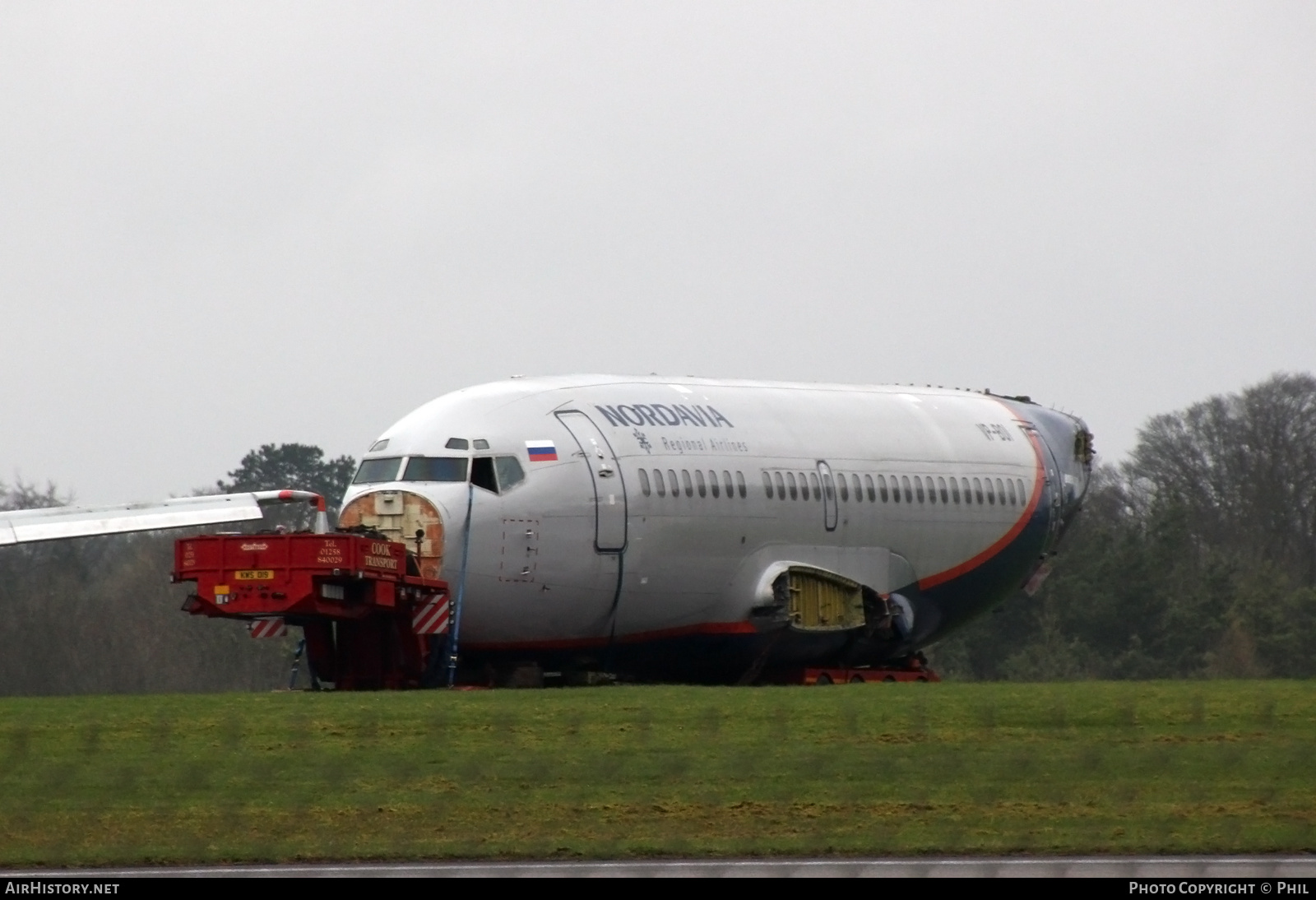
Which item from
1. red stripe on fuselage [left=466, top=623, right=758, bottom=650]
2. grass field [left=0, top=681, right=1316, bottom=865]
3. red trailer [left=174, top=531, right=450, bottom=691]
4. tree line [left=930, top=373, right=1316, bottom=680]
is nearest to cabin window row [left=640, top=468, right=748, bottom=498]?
red stripe on fuselage [left=466, top=623, right=758, bottom=650]

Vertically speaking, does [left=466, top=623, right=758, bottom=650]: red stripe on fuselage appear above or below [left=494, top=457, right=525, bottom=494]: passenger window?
below

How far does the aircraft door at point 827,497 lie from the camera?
39125mm

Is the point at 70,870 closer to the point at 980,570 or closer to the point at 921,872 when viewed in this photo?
the point at 921,872

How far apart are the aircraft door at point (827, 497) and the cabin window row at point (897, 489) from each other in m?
0.01

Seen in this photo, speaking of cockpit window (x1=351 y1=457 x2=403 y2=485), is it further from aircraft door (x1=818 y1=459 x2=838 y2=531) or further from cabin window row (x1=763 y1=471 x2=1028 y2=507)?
aircraft door (x1=818 y1=459 x2=838 y2=531)

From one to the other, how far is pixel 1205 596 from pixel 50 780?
146 ft

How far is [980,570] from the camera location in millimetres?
43531

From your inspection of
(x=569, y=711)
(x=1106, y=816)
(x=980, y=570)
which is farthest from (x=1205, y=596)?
(x=1106, y=816)

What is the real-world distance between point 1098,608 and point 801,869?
155 feet

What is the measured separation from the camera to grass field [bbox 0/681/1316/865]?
63.2 feet

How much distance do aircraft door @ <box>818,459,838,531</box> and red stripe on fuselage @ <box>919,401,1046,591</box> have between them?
9.99ft

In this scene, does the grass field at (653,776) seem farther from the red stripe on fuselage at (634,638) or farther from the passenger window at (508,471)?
the red stripe on fuselage at (634,638)

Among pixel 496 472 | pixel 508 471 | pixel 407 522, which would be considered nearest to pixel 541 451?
pixel 508 471

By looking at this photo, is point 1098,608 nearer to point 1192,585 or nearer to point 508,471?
point 1192,585
